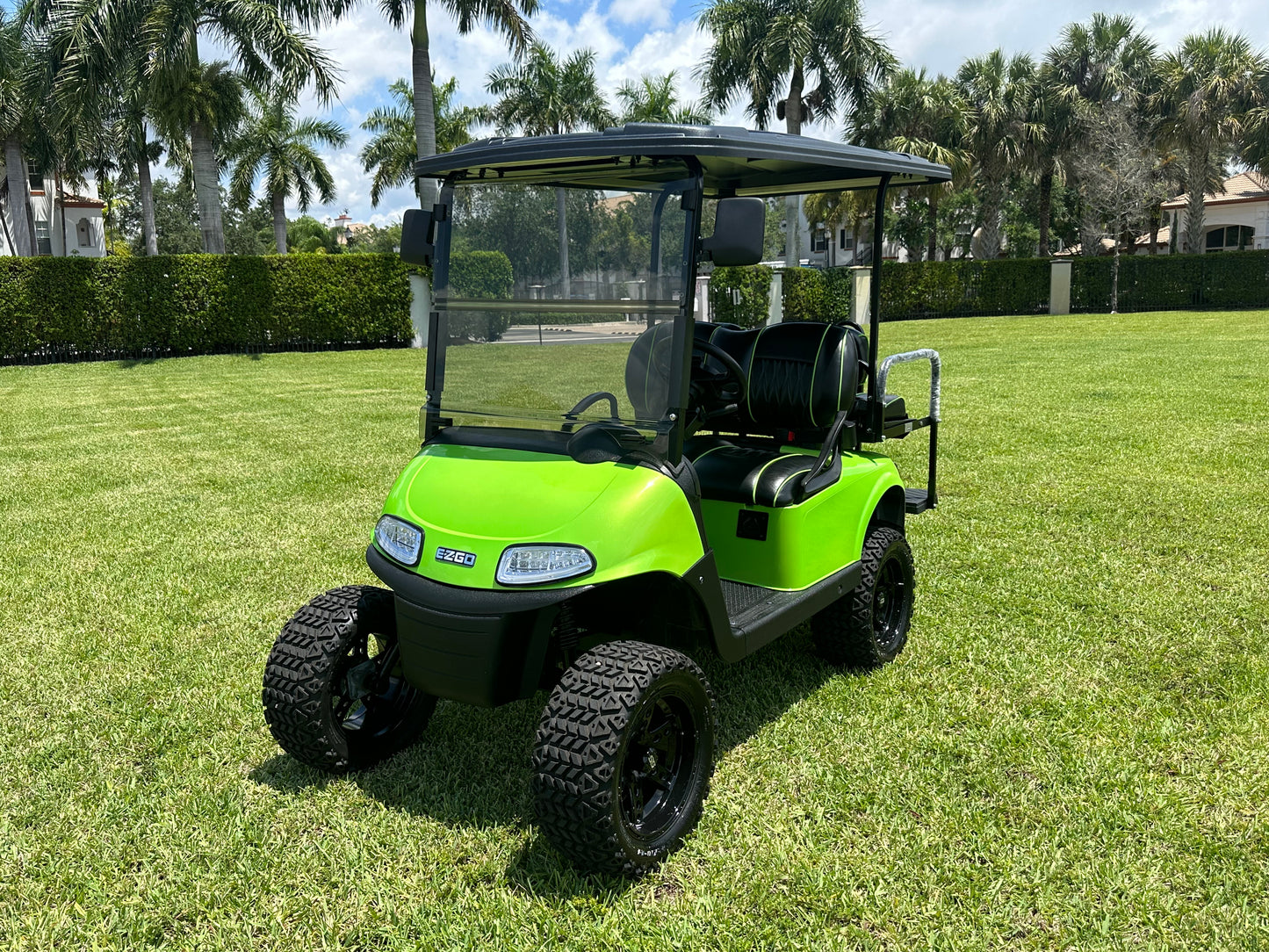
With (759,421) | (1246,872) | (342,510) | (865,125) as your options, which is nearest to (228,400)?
(342,510)

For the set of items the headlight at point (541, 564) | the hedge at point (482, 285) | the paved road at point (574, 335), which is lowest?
the headlight at point (541, 564)

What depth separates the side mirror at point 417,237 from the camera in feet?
10.5

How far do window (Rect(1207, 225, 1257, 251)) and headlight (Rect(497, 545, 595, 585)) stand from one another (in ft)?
145

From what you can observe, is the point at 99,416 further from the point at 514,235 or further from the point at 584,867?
the point at 584,867

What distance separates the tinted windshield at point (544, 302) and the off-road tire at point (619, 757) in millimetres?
810

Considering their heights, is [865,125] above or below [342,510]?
above

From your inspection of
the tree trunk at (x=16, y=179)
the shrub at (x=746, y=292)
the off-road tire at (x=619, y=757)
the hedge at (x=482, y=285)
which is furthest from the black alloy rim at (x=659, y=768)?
the tree trunk at (x=16, y=179)

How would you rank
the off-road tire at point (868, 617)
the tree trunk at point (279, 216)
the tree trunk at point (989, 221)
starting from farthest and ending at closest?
the tree trunk at point (279, 216), the tree trunk at point (989, 221), the off-road tire at point (868, 617)

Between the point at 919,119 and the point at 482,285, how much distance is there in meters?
29.7

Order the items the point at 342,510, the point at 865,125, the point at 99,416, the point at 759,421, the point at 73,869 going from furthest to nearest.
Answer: the point at 865,125 < the point at 99,416 < the point at 342,510 < the point at 759,421 < the point at 73,869

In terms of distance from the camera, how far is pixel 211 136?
18719 mm

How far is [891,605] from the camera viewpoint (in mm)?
4094

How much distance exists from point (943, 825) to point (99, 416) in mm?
10883

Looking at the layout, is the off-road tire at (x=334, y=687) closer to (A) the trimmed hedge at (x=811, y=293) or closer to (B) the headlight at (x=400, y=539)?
(B) the headlight at (x=400, y=539)
